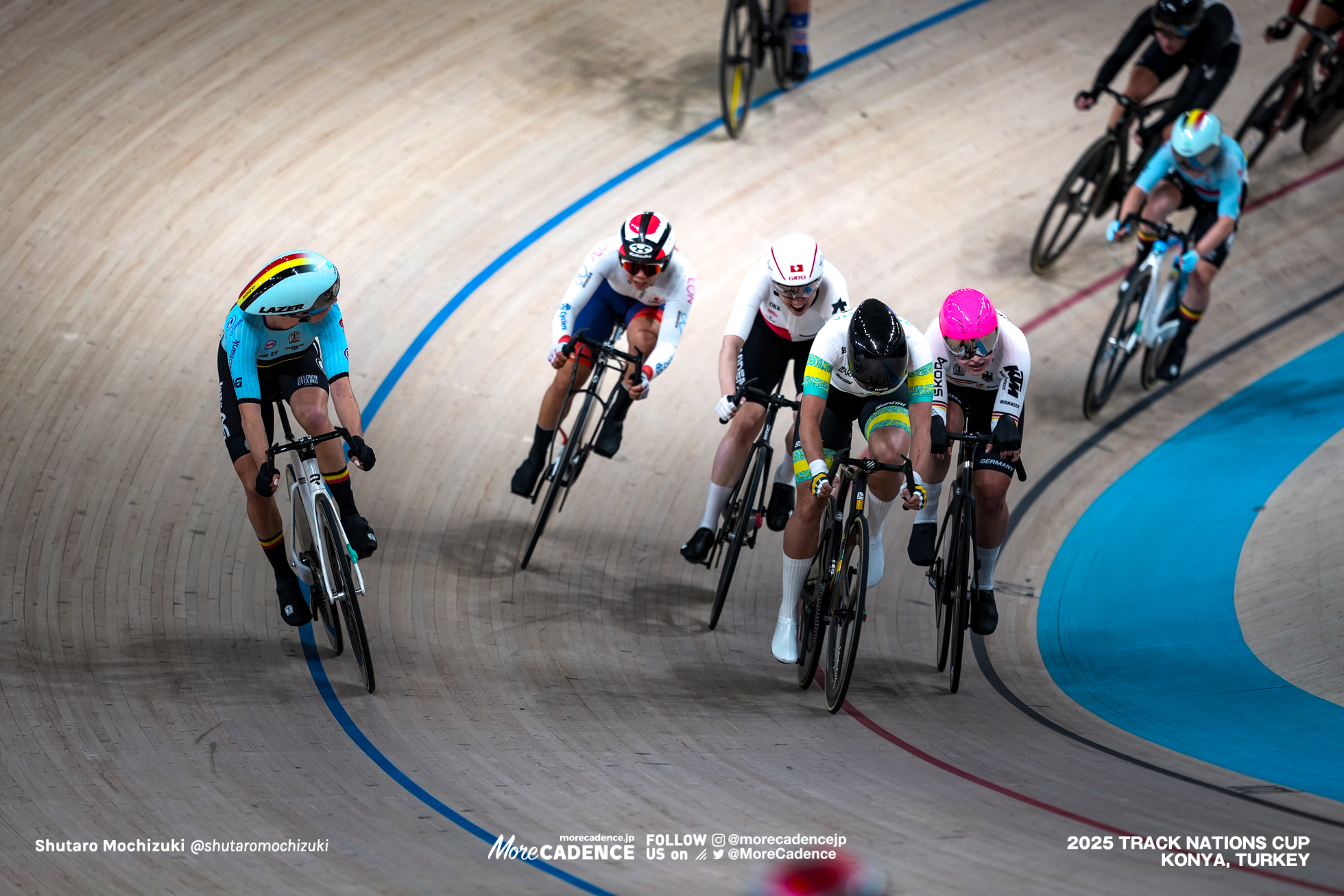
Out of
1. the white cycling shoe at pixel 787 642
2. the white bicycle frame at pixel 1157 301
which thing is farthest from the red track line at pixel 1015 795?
the white bicycle frame at pixel 1157 301

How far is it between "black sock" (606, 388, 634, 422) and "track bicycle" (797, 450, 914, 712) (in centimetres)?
115

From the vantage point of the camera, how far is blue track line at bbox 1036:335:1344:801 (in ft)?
13.9

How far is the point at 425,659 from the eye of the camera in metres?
4.38

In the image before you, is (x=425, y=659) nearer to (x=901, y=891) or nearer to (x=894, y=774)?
(x=894, y=774)

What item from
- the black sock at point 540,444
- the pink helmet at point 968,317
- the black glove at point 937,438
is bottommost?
the black sock at point 540,444

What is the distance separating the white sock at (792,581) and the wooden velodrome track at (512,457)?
11.1 inches

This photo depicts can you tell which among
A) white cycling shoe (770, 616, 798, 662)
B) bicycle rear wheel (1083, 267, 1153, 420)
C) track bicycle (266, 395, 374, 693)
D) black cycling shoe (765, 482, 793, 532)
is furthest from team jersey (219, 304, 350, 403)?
bicycle rear wheel (1083, 267, 1153, 420)

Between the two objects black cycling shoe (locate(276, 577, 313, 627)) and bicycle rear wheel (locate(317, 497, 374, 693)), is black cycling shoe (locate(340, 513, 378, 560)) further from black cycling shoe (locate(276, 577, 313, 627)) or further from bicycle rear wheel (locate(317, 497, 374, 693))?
black cycling shoe (locate(276, 577, 313, 627))

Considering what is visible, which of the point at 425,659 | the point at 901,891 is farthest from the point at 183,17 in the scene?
the point at 901,891

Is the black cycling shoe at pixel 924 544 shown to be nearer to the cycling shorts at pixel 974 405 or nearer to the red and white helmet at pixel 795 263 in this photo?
the cycling shorts at pixel 974 405

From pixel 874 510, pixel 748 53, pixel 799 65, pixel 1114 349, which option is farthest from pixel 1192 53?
pixel 874 510

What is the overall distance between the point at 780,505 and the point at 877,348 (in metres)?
1.35

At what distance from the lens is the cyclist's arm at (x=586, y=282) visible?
501 cm

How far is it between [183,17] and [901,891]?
7090 millimetres
